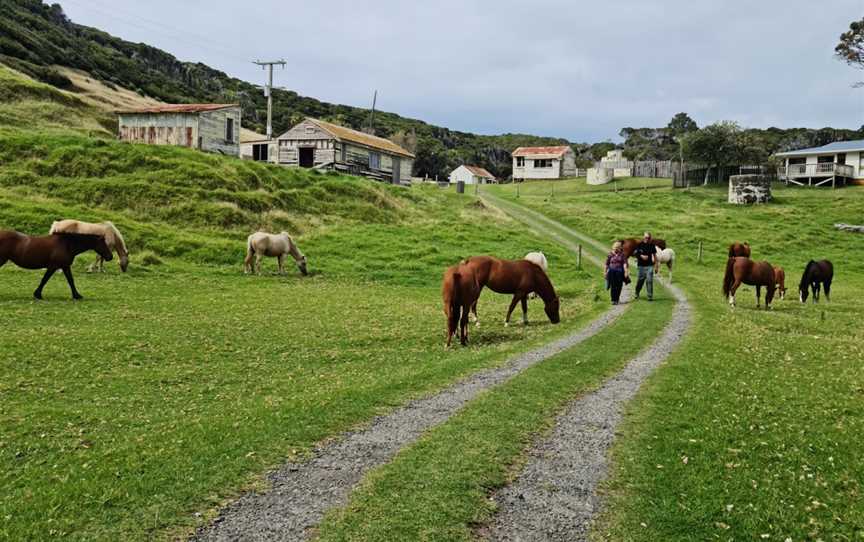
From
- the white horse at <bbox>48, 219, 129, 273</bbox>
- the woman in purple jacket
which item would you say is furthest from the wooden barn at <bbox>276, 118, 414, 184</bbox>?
the woman in purple jacket

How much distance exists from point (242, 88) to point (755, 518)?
151m

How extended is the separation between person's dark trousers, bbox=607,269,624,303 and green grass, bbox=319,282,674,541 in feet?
36.2

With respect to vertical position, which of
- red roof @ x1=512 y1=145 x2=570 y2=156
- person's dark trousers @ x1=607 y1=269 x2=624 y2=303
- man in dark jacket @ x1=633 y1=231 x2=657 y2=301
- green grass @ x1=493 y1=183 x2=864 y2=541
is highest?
red roof @ x1=512 y1=145 x2=570 y2=156

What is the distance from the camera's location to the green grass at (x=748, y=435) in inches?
253

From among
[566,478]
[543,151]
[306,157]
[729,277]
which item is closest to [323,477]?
[566,478]

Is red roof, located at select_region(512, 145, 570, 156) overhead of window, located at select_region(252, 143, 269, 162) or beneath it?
overhead

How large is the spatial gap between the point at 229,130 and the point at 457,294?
146ft

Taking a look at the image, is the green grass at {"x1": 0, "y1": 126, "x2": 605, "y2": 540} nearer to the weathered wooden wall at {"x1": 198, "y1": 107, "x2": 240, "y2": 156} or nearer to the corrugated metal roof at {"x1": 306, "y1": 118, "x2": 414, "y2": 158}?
the weathered wooden wall at {"x1": 198, "y1": 107, "x2": 240, "y2": 156}

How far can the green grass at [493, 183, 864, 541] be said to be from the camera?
6438mm

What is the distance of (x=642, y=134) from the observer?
164625 millimetres

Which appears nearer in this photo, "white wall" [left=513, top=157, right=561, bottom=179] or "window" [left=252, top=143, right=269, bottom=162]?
"window" [left=252, top=143, right=269, bottom=162]

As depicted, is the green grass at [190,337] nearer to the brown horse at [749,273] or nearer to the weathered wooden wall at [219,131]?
the brown horse at [749,273]

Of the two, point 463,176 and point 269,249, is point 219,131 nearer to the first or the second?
point 269,249

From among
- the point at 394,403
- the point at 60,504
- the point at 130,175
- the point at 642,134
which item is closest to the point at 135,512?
the point at 60,504
